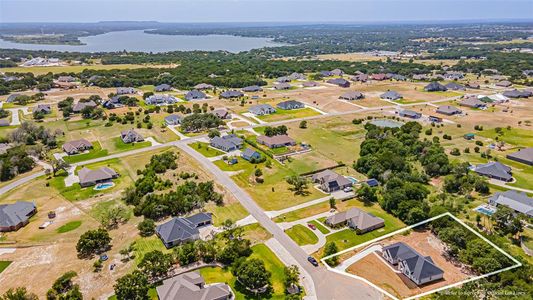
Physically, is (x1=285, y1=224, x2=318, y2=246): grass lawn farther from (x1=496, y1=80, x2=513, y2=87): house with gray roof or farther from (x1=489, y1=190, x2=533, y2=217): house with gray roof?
(x1=496, y1=80, x2=513, y2=87): house with gray roof

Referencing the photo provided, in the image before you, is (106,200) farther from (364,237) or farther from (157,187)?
(364,237)

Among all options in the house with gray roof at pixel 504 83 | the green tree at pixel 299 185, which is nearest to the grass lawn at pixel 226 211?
the green tree at pixel 299 185

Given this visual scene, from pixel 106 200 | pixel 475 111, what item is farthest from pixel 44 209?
pixel 475 111

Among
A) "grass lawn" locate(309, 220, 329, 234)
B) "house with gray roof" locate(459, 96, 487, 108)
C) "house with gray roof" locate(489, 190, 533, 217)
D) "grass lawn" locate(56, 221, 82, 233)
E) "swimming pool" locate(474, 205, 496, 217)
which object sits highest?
"house with gray roof" locate(459, 96, 487, 108)

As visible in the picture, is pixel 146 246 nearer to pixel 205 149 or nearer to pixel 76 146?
pixel 205 149

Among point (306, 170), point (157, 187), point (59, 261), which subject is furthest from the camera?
point (306, 170)

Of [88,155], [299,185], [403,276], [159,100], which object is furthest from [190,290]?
[159,100]

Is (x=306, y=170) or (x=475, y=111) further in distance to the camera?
(x=475, y=111)

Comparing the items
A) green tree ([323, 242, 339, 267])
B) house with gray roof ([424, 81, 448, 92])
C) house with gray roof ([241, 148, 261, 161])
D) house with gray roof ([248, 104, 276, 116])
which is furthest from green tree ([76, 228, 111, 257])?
house with gray roof ([424, 81, 448, 92])

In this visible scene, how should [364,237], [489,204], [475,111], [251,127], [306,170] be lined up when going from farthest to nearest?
[475,111]
[251,127]
[306,170]
[489,204]
[364,237]
